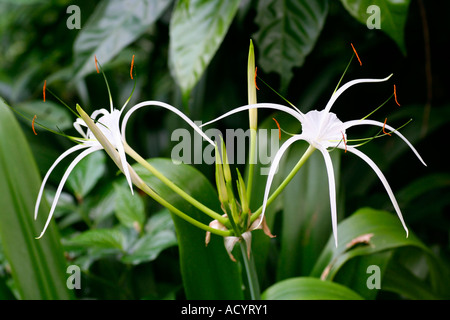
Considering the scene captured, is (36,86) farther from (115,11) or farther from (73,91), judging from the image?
(115,11)

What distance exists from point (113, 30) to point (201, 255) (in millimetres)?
458

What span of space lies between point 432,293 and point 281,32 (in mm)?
464

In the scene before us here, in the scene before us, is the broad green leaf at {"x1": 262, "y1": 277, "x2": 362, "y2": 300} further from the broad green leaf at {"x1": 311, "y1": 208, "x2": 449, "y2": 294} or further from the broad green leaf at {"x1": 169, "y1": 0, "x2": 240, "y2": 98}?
the broad green leaf at {"x1": 169, "y1": 0, "x2": 240, "y2": 98}

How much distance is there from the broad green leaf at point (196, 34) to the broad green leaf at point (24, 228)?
22 cm

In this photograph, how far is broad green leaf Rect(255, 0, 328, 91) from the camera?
0.62 m

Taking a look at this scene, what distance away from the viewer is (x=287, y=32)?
63 centimetres

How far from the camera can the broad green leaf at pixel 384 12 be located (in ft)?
1.66

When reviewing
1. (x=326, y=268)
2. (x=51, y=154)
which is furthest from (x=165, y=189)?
(x=51, y=154)

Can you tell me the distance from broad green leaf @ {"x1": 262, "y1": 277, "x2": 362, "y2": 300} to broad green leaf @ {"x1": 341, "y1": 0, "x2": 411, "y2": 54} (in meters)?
0.34

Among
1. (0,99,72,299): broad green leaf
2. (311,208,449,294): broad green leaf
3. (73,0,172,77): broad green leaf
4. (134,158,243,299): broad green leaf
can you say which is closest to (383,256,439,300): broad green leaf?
(311,208,449,294): broad green leaf

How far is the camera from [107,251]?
21.1 inches
